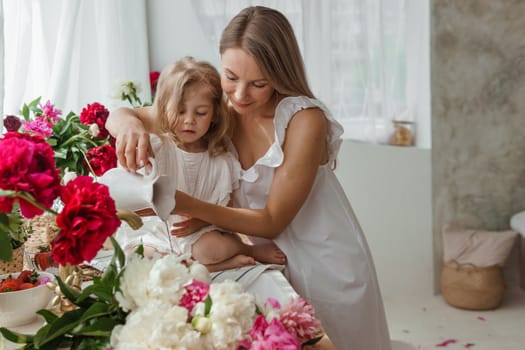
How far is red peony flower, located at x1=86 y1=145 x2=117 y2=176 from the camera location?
1661 mm

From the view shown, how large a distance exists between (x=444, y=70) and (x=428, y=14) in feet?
1.04

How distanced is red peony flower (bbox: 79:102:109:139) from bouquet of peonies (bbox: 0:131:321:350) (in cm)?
82

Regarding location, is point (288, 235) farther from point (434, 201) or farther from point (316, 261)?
point (434, 201)

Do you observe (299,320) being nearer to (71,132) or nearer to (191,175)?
(191,175)

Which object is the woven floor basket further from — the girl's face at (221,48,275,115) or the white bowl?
the white bowl

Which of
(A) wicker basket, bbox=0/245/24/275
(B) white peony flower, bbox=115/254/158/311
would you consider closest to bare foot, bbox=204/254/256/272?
(A) wicker basket, bbox=0/245/24/275

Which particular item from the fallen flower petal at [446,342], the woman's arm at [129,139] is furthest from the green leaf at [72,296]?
the fallen flower petal at [446,342]

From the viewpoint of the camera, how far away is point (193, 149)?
71.1 inches

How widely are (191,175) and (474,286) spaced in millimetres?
2435

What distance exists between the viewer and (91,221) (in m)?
0.88

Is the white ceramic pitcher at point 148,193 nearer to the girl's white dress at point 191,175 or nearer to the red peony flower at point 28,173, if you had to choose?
the red peony flower at point 28,173

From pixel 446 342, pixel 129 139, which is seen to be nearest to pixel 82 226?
pixel 129 139

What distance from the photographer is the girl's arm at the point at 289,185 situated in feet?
5.46

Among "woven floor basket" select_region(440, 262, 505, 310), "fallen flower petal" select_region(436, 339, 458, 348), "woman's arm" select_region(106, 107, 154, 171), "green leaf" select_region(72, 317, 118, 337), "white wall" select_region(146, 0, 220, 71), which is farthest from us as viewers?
"woven floor basket" select_region(440, 262, 505, 310)
